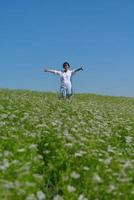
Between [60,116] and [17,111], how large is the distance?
4.39 feet

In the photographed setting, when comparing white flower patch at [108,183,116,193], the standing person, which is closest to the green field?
white flower patch at [108,183,116,193]

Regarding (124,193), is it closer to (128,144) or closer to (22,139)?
(22,139)

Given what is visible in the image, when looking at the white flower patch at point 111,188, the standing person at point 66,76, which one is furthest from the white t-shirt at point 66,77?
the white flower patch at point 111,188

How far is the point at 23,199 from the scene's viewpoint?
7.00 meters

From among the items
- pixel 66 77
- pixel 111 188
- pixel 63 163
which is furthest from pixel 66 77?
pixel 111 188

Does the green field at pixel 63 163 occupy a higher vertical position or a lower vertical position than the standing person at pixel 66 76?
lower

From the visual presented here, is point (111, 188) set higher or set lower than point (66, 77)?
lower

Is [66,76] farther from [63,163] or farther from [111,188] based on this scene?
[111,188]

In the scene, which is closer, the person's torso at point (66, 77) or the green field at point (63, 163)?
the green field at point (63, 163)

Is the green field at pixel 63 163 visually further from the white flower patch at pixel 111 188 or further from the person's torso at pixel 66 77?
the person's torso at pixel 66 77

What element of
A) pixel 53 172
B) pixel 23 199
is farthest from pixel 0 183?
pixel 53 172

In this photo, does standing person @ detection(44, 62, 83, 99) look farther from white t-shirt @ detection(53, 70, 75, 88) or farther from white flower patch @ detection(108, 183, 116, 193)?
white flower patch @ detection(108, 183, 116, 193)

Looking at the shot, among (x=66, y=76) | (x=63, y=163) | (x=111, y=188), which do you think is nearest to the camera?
(x=111, y=188)

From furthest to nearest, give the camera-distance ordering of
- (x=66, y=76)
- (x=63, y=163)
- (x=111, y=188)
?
(x=66, y=76) < (x=63, y=163) < (x=111, y=188)
